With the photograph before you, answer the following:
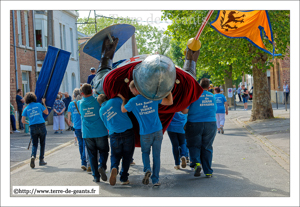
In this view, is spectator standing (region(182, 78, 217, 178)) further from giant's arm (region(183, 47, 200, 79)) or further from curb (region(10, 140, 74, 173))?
curb (region(10, 140, 74, 173))

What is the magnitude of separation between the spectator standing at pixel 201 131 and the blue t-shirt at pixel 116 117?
3.97ft

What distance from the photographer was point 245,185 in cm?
602

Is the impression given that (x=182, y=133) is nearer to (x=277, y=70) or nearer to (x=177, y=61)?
(x=277, y=70)

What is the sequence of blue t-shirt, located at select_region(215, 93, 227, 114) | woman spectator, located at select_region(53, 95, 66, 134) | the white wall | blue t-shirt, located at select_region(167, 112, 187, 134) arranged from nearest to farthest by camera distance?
blue t-shirt, located at select_region(167, 112, 187, 134) < blue t-shirt, located at select_region(215, 93, 227, 114) < woman spectator, located at select_region(53, 95, 66, 134) < the white wall

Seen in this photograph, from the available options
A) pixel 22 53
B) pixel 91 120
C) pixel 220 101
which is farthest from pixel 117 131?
pixel 22 53

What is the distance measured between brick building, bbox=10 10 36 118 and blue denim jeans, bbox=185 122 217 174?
12.9 meters

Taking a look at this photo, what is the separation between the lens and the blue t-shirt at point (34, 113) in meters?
8.23

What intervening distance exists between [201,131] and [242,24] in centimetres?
329

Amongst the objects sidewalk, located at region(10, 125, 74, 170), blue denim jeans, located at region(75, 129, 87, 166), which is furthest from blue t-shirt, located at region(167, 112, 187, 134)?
sidewalk, located at region(10, 125, 74, 170)

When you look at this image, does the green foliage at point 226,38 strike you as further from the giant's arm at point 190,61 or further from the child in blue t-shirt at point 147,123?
the child in blue t-shirt at point 147,123

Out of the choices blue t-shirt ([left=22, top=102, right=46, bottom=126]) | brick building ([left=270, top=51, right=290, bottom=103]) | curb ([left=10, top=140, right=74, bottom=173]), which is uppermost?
brick building ([left=270, top=51, right=290, bottom=103])

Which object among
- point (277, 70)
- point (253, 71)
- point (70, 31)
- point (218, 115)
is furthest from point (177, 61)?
point (218, 115)

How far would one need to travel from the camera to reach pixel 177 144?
23.9ft

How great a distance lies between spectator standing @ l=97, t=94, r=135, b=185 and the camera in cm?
607
